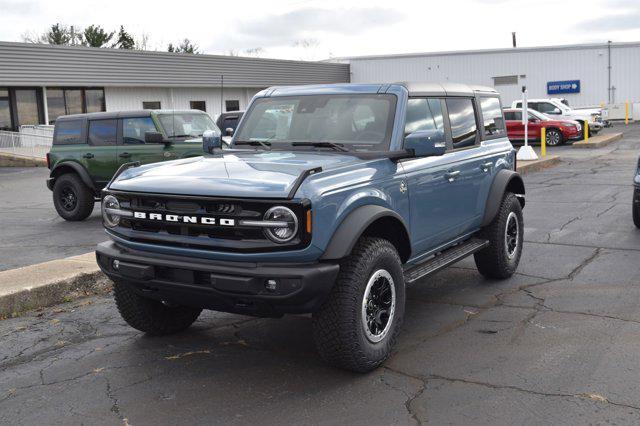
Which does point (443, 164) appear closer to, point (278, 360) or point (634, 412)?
point (278, 360)

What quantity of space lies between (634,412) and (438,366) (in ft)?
4.03

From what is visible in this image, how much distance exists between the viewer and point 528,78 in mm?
50156

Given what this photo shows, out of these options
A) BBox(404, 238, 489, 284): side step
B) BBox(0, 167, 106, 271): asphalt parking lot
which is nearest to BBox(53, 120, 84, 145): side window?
BBox(0, 167, 106, 271): asphalt parking lot

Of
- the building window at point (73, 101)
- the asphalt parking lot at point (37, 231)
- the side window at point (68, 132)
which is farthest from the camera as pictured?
the building window at point (73, 101)

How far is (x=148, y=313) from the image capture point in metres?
5.14

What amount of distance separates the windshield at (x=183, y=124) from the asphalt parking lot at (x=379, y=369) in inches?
240

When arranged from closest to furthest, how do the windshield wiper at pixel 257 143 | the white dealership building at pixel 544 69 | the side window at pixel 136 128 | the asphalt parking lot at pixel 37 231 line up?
the windshield wiper at pixel 257 143
the asphalt parking lot at pixel 37 231
the side window at pixel 136 128
the white dealership building at pixel 544 69

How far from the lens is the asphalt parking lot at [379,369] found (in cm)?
390

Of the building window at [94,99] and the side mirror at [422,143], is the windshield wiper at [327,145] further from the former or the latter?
the building window at [94,99]

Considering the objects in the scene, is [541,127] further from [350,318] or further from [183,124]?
[350,318]

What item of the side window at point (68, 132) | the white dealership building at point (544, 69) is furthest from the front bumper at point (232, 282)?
the white dealership building at point (544, 69)

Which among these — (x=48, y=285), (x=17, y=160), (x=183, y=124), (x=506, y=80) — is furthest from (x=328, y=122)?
(x=506, y=80)

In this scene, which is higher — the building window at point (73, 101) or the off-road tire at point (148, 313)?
the building window at point (73, 101)

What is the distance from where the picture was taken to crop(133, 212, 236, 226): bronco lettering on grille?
412 centimetres
